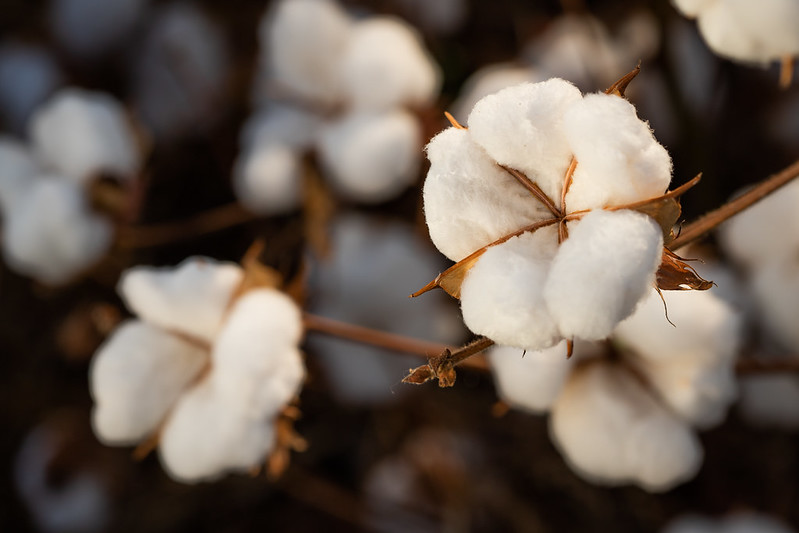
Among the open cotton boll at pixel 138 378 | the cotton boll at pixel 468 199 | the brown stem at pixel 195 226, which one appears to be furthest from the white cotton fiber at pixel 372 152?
the cotton boll at pixel 468 199

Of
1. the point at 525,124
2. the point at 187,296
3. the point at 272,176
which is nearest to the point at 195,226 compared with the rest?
the point at 272,176

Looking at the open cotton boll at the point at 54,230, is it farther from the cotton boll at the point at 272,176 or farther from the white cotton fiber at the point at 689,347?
the white cotton fiber at the point at 689,347

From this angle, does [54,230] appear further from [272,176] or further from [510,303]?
[510,303]

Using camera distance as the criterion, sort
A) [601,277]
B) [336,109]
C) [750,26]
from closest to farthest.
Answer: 1. [601,277]
2. [750,26]
3. [336,109]

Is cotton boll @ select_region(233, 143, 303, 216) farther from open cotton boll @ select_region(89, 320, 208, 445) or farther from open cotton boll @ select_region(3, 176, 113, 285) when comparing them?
open cotton boll @ select_region(89, 320, 208, 445)

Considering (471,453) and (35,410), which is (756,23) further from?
(35,410)
